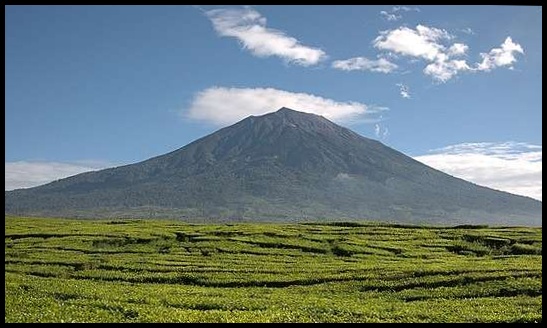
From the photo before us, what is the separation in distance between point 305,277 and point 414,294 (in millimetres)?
10192

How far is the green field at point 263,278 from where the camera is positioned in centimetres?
2769

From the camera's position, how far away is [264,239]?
8100cm

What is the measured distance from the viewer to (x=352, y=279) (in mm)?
42719

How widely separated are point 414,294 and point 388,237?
4953cm

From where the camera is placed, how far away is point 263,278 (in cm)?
4478

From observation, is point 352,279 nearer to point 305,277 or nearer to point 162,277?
point 305,277

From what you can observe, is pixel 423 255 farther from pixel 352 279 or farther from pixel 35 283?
pixel 35 283

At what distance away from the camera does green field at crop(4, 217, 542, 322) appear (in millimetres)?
27688
